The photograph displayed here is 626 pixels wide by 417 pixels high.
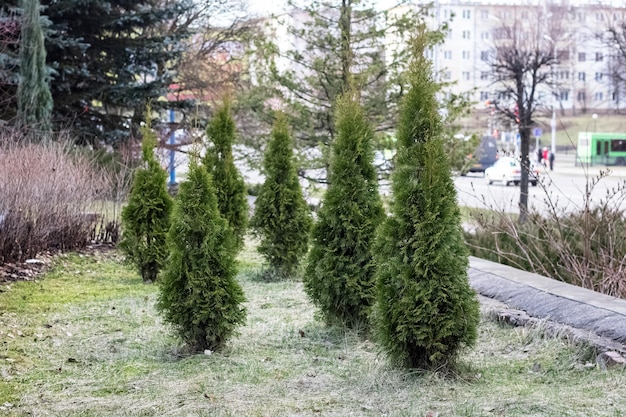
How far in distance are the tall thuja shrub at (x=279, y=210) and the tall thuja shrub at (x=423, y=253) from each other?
427cm

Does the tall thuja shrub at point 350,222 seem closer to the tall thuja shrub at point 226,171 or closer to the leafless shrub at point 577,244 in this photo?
the leafless shrub at point 577,244

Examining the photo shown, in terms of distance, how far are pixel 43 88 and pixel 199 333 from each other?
1238 cm

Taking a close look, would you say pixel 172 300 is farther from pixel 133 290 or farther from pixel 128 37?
pixel 128 37

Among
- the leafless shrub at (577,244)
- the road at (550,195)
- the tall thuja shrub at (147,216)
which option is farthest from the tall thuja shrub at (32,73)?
the leafless shrub at (577,244)

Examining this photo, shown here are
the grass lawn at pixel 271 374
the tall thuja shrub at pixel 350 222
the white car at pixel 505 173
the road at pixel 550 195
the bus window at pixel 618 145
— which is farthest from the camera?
the bus window at pixel 618 145

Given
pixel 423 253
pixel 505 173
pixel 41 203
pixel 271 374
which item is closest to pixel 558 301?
pixel 423 253

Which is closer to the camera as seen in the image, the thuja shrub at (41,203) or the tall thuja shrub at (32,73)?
the thuja shrub at (41,203)

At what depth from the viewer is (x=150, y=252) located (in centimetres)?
952

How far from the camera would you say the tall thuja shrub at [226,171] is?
10.2 meters

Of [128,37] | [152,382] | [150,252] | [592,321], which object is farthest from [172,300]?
[128,37]

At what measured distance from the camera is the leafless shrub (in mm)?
8133

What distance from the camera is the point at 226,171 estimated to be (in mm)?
10398

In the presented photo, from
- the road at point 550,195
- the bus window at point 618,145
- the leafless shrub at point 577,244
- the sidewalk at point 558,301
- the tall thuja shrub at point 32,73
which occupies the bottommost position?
the sidewalk at point 558,301

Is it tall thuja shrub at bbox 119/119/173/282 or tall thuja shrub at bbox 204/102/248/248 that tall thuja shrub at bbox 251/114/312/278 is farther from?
tall thuja shrub at bbox 119/119/173/282
